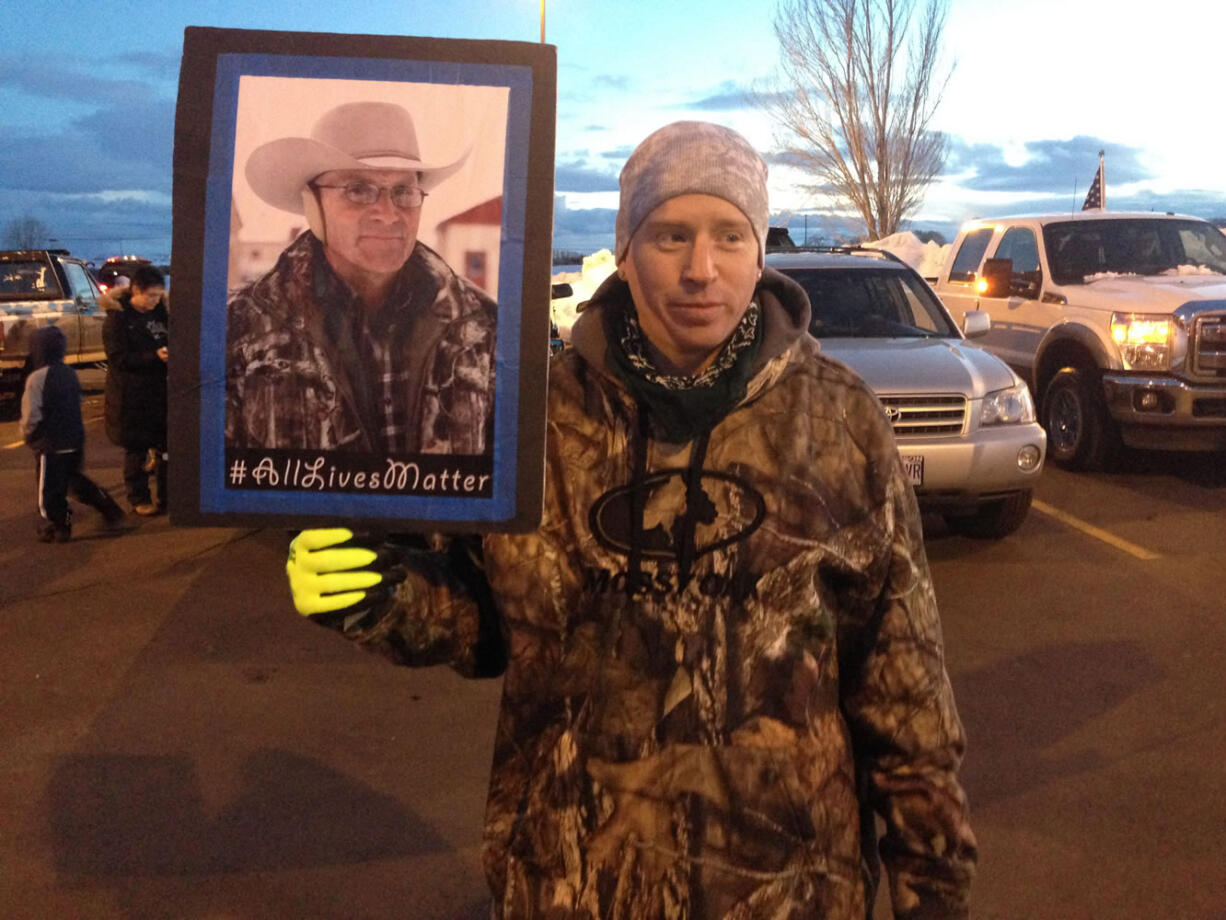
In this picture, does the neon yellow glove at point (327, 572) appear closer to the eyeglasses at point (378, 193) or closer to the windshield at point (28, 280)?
the eyeglasses at point (378, 193)

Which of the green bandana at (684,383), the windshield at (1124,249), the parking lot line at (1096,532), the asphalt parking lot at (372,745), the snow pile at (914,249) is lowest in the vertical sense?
the asphalt parking lot at (372,745)

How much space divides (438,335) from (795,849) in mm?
892

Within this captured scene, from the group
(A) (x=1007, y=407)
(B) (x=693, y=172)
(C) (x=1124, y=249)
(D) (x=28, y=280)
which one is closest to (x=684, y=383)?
(B) (x=693, y=172)

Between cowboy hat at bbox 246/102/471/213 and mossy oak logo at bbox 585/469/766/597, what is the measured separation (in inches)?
20.8

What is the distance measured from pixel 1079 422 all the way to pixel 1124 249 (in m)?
1.82

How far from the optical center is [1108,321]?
31.7ft

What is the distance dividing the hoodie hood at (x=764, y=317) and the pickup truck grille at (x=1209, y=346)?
341 inches

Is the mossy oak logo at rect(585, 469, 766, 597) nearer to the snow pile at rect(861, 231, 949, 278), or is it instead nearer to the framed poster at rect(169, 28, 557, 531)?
the framed poster at rect(169, 28, 557, 531)

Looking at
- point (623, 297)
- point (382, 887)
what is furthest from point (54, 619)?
point (623, 297)

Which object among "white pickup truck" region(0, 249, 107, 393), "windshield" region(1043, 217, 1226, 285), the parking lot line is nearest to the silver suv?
the parking lot line

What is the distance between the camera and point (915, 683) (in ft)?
5.74

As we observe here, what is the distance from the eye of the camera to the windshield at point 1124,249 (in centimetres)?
1052

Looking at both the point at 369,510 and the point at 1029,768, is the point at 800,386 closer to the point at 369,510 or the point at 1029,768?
the point at 369,510

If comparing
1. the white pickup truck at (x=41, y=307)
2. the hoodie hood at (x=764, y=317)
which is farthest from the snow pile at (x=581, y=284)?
the hoodie hood at (x=764, y=317)
